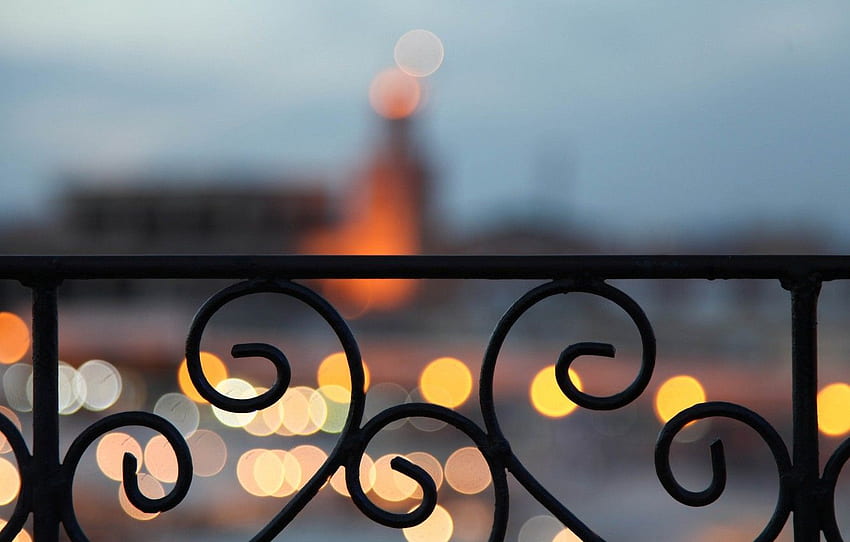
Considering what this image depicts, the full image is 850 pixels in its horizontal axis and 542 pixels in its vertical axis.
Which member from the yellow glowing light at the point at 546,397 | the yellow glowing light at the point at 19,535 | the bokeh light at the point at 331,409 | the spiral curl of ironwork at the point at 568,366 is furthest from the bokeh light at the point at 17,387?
the spiral curl of ironwork at the point at 568,366

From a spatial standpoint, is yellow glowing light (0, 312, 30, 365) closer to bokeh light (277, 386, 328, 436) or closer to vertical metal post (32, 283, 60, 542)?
bokeh light (277, 386, 328, 436)

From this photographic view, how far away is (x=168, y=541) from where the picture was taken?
2609 cm

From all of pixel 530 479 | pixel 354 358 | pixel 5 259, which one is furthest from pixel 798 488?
pixel 5 259

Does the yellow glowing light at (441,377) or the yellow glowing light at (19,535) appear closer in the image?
the yellow glowing light at (19,535)

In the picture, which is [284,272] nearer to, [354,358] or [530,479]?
[354,358]

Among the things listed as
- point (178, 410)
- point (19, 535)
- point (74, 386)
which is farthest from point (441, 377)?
point (178, 410)

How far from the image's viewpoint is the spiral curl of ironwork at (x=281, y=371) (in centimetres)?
126

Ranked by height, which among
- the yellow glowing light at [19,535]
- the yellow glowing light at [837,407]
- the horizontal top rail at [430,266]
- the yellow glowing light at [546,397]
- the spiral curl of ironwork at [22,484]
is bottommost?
the yellow glowing light at [546,397]

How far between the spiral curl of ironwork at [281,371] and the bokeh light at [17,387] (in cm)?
4264

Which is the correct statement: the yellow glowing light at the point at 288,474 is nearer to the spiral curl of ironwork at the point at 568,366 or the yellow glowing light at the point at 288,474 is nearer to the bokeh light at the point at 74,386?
the bokeh light at the point at 74,386

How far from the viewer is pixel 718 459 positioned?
125 cm

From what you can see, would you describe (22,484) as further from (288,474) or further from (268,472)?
(268,472)

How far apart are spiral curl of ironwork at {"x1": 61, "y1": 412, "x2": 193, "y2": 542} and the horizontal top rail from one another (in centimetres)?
18

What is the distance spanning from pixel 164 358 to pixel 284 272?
1562 inches
